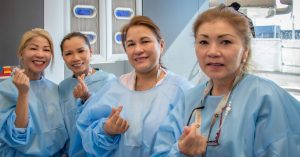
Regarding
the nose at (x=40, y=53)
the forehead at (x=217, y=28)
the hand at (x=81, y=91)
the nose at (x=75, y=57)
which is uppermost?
the forehead at (x=217, y=28)

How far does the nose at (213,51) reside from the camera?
3.49 feet

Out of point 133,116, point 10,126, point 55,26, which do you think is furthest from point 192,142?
point 55,26

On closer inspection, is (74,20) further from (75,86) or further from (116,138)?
(116,138)

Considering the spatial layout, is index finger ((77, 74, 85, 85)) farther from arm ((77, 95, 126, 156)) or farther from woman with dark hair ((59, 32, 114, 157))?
arm ((77, 95, 126, 156))

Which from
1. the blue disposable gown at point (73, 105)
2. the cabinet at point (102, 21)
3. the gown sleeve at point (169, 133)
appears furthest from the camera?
the cabinet at point (102, 21)

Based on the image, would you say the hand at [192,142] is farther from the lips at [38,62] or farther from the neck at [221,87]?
the lips at [38,62]

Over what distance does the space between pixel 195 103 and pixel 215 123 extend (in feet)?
0.52

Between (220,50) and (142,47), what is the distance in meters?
0.42

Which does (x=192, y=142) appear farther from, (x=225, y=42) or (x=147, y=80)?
(x=147, y=80)

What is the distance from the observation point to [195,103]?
1227 mm

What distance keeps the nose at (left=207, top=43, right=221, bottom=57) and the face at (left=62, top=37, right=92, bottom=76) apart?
865 mm

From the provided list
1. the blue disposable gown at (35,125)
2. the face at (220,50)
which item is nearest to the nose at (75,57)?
the blue disposable gown at (35,125)

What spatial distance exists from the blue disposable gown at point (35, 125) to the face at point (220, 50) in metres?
0.92

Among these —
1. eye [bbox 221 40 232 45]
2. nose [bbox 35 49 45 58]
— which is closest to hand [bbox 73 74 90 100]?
nose [bbox 35 49 45 58]
